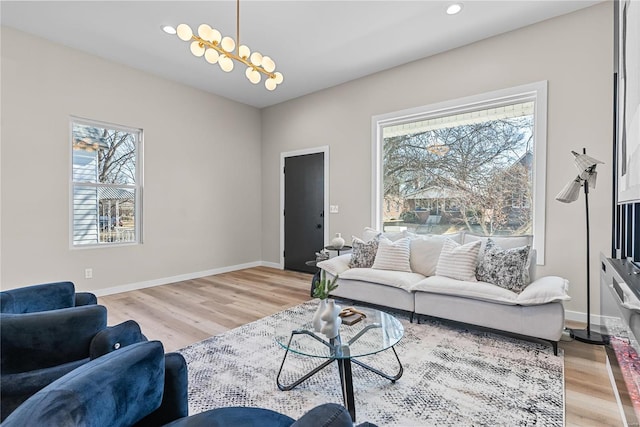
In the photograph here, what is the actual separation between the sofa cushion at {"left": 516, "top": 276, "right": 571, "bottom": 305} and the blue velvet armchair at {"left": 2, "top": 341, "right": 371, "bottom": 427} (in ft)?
7.55

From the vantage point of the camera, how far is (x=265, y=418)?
1.10 meters

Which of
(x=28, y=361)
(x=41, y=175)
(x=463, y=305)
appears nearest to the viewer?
(x=28, y=361)

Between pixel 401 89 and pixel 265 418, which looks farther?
pixel 401 89

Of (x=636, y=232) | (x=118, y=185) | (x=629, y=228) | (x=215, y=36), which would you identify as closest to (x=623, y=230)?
(x=629, y=228)

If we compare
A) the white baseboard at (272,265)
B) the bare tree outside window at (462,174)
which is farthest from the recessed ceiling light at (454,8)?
the white baseboard at (272,265)

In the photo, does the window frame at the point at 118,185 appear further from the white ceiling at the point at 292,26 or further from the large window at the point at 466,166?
the large window at the point at 466,166

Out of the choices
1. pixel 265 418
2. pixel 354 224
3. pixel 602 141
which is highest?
pixel 602 141

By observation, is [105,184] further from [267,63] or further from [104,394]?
[104,394]

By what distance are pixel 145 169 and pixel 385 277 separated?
3.72 metres

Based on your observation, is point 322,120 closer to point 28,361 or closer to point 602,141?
point 602,141

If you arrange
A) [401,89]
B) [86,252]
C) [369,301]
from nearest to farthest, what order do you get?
[369,301] → [86,252] → [401,89]

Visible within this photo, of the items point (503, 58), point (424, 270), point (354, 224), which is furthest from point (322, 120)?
point (424, 270)

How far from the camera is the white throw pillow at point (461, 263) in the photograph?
3070 millimetres

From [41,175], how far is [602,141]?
602 cm
